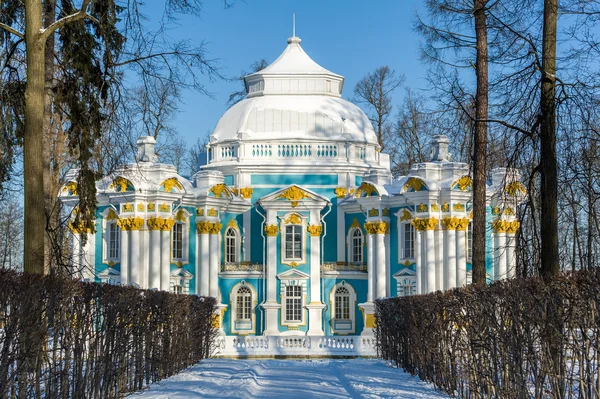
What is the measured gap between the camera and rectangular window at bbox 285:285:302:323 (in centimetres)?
3997

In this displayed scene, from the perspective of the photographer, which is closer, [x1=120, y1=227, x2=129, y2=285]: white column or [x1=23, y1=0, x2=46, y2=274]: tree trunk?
[x1=23, y1=0, x2=46, y2=274]: tree trunk

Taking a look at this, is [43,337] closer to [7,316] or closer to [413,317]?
[7,316]

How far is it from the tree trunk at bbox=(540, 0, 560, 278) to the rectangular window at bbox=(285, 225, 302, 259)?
85.4 ft

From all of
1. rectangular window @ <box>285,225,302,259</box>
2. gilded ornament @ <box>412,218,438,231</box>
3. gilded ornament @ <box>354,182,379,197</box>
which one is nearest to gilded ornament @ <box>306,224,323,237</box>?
rectangular window @ <box>285,225,302,259</box>

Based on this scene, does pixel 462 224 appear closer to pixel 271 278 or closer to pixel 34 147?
pixel 271 278

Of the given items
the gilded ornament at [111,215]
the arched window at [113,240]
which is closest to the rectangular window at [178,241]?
the arched window at [113,240]

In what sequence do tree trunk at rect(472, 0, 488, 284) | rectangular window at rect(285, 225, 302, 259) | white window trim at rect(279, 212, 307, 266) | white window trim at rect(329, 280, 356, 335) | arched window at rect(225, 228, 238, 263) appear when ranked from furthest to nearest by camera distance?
1. arched window at rect(225, 228, 238, 263)
2. rectangular window at rect(285, 225, 302, 259)
3. white window trim at rect(279, 212, 307, 266)
4. white window trim at rect(329, 280, 356, 335)
5. tree trunk at rect(472, 0, 488, 284)

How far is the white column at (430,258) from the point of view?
37.8 metres

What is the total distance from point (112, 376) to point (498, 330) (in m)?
5.12

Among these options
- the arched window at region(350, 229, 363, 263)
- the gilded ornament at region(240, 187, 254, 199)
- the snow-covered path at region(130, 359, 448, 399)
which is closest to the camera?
the snow-covered path at region(130, 359, 448, 399)

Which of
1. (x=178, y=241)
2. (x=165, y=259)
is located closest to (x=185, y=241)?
(x=178, y=241)

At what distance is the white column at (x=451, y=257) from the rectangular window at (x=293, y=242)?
5999mm

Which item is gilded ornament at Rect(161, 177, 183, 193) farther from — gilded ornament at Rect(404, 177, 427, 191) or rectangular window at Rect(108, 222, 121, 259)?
gilded ornament at Rect(404, 177, 427, 191)

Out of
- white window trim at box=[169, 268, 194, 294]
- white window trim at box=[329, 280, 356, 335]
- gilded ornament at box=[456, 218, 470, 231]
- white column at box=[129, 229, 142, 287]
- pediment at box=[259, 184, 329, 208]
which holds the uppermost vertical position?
pediment at box=[259, 184, 329, 208]
